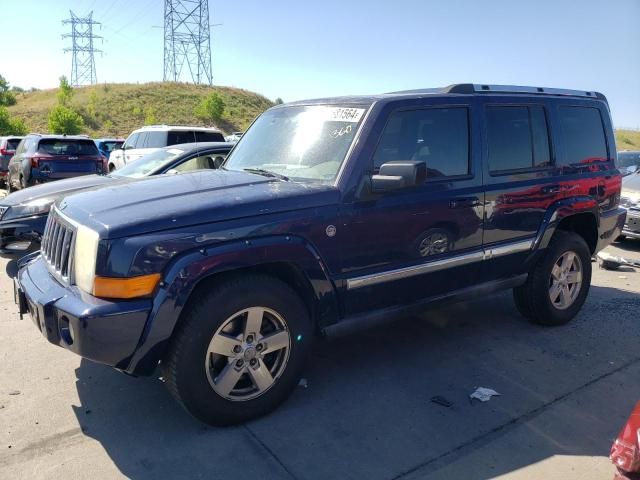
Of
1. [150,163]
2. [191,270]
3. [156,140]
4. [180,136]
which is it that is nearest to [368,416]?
[191,270]

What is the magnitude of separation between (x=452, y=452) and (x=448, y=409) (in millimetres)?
477

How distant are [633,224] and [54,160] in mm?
11201

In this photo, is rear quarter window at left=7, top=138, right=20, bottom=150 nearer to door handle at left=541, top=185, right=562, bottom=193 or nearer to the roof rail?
the roof rail

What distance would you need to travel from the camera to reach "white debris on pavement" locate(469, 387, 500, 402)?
3570mm

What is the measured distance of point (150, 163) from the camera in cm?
762

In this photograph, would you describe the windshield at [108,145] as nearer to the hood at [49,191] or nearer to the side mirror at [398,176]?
the hood at [49,191]

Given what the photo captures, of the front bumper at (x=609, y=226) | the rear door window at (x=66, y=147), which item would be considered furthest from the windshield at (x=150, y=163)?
the front bumper at (x=609, y=226)

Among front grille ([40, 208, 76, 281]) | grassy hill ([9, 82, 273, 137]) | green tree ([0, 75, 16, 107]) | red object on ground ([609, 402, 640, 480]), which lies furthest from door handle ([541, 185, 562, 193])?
green tree ([0, 75, 16, 107])

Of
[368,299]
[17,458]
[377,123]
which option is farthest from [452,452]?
[17,458]

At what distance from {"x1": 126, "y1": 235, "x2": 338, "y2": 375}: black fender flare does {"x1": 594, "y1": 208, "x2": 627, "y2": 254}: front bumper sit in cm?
345

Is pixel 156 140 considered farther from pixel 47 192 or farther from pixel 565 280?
pixel 565 280

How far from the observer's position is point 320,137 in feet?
12.3

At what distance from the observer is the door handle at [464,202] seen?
387 centimetres

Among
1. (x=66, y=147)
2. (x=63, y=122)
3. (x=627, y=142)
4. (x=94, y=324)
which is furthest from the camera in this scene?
(x=627, y=142)
